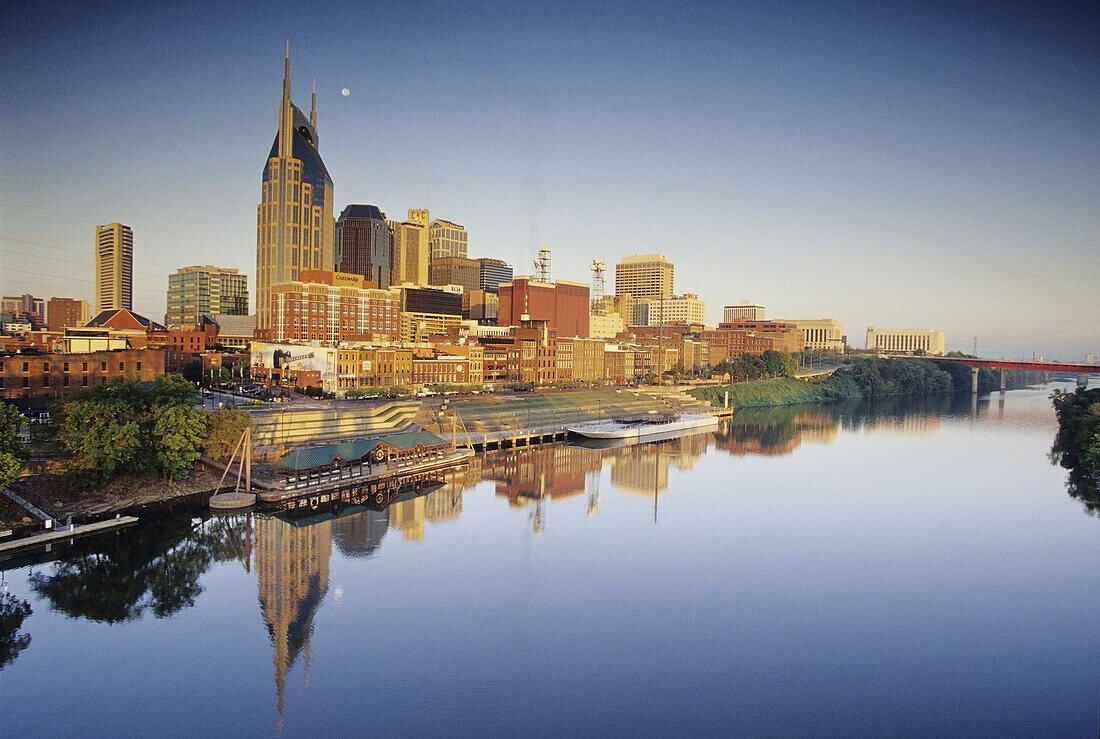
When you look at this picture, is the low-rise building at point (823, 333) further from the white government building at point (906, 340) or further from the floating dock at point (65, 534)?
the floating dock at point (65, 534)

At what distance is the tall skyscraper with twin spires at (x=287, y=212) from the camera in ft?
264

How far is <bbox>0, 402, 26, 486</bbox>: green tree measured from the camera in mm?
16562

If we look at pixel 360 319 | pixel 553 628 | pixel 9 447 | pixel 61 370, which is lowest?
pixel 553 628

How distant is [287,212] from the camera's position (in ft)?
265

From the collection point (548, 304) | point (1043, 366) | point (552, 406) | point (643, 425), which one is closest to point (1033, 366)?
point (1043, 366)

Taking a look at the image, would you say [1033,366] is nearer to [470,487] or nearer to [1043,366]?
[1043,366]

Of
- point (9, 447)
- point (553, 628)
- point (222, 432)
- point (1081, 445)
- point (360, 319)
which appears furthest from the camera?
point (360, 319)

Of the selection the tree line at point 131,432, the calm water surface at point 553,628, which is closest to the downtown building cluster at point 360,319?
the tree line at point 131,432

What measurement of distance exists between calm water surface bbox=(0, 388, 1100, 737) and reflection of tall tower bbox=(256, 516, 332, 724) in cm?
6

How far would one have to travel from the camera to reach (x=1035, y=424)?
5253cm

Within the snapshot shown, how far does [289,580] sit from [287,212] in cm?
7227

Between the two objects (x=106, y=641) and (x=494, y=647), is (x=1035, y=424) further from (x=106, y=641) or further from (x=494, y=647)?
(x=106, y=641)

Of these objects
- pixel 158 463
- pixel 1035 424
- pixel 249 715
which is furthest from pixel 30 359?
pixel 1035 424

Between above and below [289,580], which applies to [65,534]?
above
